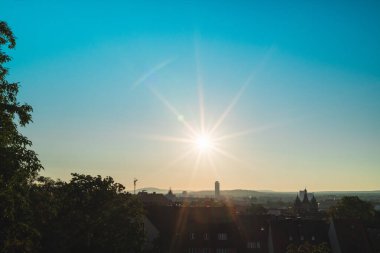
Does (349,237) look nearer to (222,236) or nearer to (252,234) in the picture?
(252,234)

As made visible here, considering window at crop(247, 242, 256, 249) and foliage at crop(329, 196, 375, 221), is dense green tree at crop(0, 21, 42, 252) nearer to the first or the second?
window at crop(247, 242, 256, 249)

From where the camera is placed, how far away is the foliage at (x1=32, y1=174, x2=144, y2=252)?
102ft

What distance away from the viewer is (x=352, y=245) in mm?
64875

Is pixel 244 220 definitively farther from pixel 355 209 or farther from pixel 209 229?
pixel 355 209

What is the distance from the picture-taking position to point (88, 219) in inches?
1252

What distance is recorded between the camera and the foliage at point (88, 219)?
102 feet

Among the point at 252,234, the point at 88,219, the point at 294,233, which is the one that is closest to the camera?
the point at 88,219

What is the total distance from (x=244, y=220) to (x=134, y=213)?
4186 centimetres

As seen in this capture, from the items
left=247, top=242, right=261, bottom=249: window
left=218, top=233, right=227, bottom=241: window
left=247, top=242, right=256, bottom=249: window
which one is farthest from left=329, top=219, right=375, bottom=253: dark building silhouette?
left=218, top=233, right=227, bottom=241: window

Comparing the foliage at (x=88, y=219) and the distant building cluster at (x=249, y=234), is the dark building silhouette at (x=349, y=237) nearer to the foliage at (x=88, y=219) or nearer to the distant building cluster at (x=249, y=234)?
the distant building cluster at (x=249, y=234)

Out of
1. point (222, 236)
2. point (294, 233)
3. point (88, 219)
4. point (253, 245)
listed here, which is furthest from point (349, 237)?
point (88, 219)

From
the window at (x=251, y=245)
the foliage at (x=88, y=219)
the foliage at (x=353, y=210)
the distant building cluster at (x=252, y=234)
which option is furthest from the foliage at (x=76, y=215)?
the foliage at (x=353, y=210)

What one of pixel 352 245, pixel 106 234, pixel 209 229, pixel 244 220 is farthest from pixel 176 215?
pixel 106 234

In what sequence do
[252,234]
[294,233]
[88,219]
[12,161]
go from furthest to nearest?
[252,234] → [294,233] → [88,219] → [12,161]
